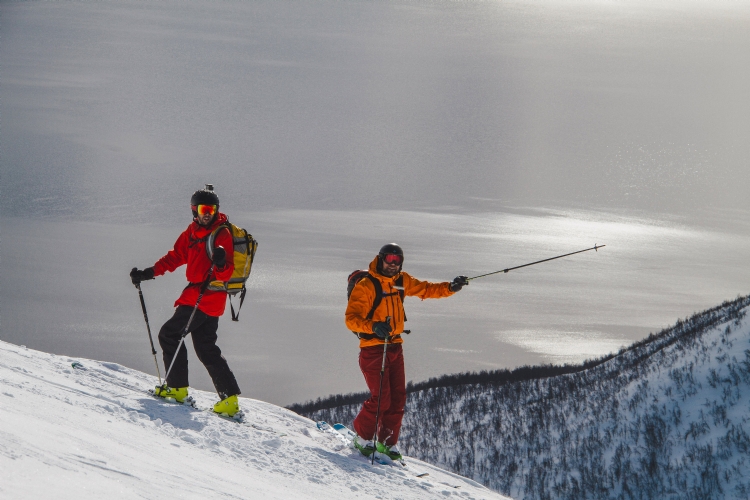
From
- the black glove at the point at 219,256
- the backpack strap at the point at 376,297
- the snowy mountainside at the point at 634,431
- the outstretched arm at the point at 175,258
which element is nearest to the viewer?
the black glove at the point at 219,256

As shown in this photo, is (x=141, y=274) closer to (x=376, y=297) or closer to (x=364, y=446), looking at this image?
(x=376, y=297)

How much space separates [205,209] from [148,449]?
9.73 ft

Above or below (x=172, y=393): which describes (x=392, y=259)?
above

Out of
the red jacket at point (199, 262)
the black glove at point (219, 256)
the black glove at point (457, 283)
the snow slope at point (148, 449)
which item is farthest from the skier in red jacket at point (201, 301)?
the black glove at point (457, 283)

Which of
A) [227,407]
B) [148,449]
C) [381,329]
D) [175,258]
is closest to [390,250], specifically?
[381,329]

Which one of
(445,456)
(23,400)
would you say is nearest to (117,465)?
(23,400)

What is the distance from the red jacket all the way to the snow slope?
105 cm

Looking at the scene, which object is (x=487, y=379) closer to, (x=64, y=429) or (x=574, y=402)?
(x=574, y=402)

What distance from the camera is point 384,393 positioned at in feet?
24.1

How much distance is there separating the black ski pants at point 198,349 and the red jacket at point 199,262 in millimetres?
109

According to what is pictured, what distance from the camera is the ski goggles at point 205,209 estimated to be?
23.2 ft

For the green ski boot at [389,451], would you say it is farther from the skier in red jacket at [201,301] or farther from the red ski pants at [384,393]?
the skier in red jacket at [201,301]

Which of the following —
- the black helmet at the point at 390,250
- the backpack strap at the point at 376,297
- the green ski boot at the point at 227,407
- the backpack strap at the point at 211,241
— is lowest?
the green ski boot at the point at 227,407

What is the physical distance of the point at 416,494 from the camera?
248 inches
